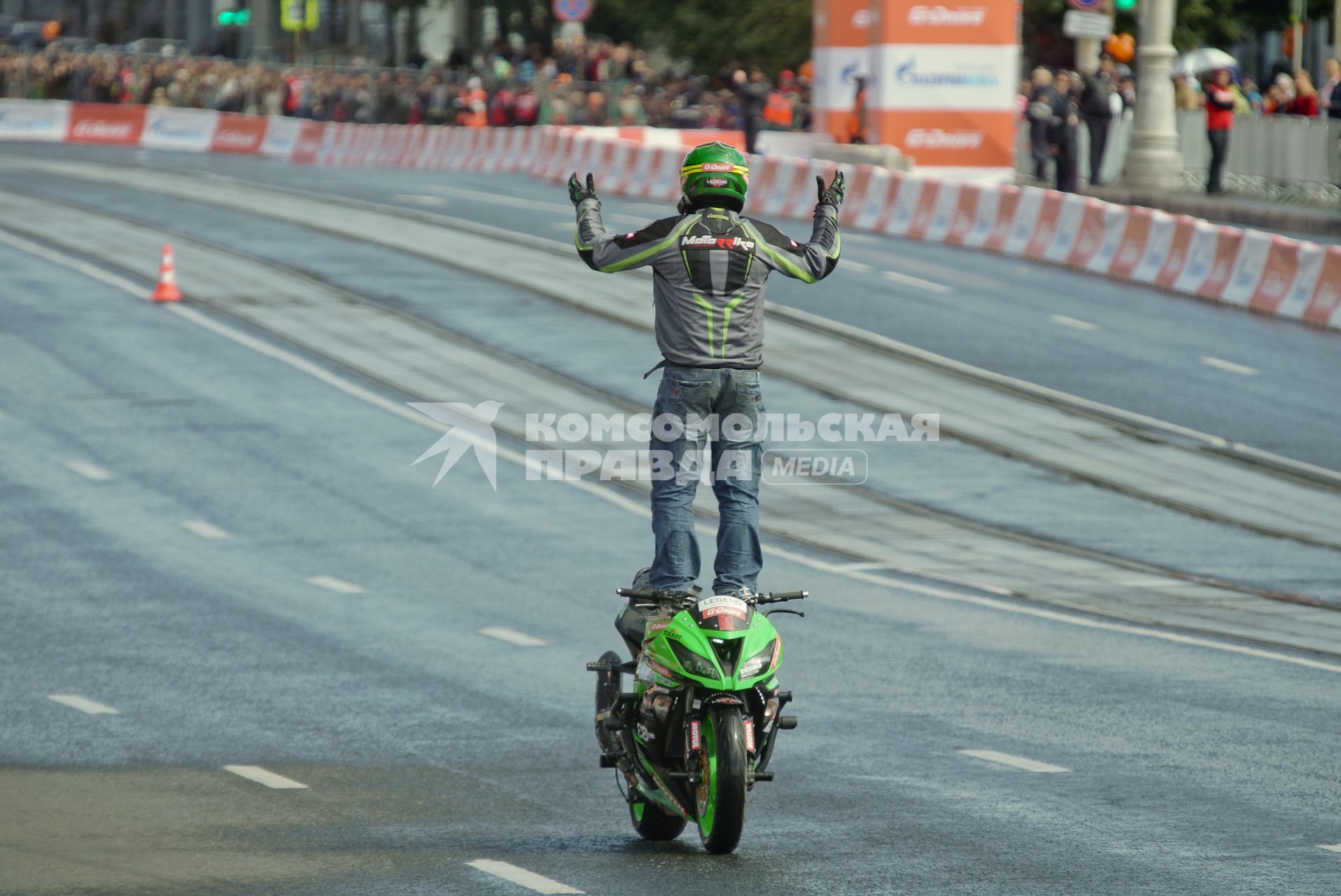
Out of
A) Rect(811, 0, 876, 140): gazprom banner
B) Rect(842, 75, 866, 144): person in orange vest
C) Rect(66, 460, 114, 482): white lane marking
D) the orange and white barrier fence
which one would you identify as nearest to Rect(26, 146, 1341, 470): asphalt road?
the orange and white barrier fence

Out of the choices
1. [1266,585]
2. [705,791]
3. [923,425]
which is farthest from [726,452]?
[923,425]

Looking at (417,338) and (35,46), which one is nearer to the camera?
(417,338)

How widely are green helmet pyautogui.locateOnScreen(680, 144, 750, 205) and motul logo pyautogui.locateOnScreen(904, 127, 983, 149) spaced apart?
29.9 m

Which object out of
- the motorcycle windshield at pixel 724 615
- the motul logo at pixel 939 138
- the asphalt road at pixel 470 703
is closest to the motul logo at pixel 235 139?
the motul logo at pixel 939 138

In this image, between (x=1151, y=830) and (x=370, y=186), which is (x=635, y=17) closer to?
(x=370, y=186)

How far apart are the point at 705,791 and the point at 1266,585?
751 centimetres

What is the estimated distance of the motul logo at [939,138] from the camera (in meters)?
37.0

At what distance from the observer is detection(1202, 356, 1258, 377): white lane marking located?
21.1 m

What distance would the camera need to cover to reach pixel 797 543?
583 inches

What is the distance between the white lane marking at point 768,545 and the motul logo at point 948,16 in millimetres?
15678

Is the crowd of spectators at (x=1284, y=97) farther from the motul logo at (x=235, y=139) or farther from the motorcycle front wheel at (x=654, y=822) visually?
the motorcycle front wheel at (x=654, y=822)

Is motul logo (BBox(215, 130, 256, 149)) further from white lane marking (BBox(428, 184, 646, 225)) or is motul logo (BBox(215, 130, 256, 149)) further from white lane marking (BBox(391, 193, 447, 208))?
white lane marking (BBox(391, 193, 447, 208))

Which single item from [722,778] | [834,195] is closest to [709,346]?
[834,195]

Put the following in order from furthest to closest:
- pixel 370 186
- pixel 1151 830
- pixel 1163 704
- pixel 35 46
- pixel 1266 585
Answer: pixel 35 46 < pixel 370 186 < pixel 1266 585 < pixel 1163 704 < pixel 1151 830
